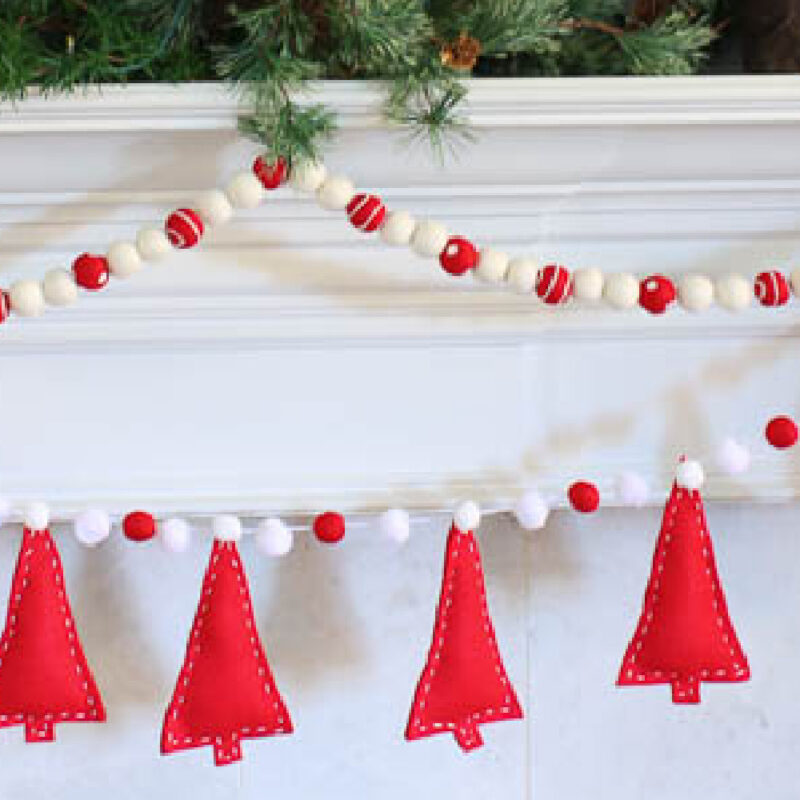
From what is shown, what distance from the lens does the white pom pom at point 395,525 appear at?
3.67ft

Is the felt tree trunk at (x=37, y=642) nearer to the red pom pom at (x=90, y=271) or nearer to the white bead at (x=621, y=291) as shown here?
the red pom pom at (x=90, y=271)

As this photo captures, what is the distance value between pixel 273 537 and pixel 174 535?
8cm

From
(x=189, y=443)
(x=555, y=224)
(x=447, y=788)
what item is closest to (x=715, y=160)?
(x=555, y=224)

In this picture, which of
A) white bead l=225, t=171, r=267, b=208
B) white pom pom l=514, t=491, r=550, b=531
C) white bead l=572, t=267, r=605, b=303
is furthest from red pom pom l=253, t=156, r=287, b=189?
white pom pom l=514, t=491, r=550, b=531

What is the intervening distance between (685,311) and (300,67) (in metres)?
0.38

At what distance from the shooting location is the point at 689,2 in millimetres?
1067

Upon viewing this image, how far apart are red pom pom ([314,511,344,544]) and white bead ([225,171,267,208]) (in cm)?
26

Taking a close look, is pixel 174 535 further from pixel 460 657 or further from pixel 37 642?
pixel 460 657

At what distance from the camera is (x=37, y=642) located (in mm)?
1104

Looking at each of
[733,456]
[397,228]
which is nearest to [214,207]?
[397,228]

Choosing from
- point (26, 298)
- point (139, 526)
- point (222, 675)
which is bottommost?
point (222, 675)

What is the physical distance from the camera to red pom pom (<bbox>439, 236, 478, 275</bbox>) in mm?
1002

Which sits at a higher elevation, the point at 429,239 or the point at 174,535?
the point at 429,239

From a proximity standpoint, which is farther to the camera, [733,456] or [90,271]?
[733,456]
